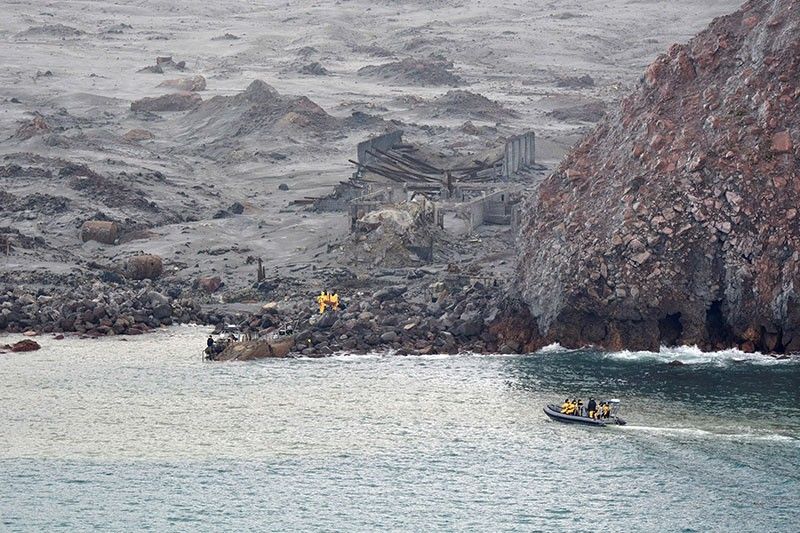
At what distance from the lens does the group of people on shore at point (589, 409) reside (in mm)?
63719

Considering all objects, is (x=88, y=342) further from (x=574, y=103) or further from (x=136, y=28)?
(x=136, y=28)

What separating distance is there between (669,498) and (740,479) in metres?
2.93

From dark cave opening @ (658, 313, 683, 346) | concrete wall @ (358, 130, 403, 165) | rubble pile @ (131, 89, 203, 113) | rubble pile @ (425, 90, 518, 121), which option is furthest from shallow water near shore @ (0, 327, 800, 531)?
rubble pile @ (131, 89, 203, 113)

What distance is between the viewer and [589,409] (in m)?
63.9

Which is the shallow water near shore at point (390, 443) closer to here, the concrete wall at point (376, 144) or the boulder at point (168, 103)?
the concrete wall at point (376, 144)

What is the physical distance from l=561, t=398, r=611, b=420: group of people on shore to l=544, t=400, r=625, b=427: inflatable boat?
147 mm

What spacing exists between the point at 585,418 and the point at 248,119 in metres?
73.1

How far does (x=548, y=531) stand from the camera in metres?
53.0

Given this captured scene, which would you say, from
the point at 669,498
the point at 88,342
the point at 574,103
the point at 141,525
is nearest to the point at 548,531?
the point at 669,498

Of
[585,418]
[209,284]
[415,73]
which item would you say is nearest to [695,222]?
[585,418]

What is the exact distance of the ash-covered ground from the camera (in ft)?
292

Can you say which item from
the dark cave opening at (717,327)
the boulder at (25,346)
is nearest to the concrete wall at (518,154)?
the dark cave opening at (717,327)

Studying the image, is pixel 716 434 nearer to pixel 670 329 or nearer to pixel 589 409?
pixel 589 409

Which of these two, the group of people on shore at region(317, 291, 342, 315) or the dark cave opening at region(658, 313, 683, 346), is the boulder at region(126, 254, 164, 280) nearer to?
the group of people on shore at region(317, 291, 342, 315)
